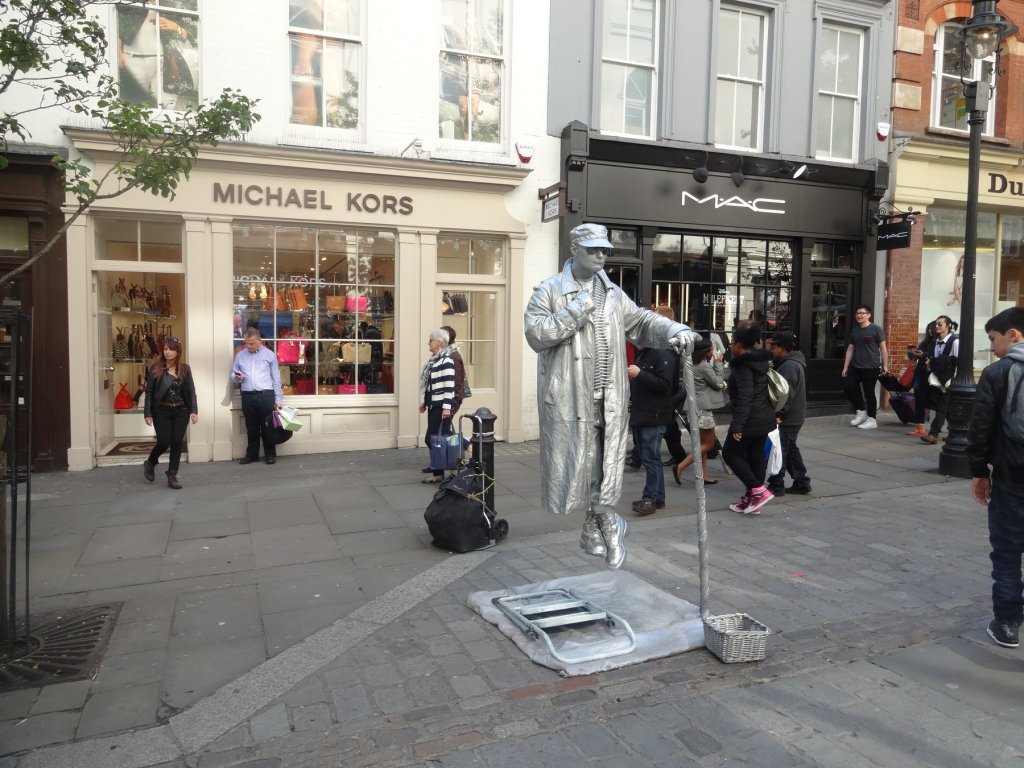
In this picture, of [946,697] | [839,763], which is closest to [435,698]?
[839,763]

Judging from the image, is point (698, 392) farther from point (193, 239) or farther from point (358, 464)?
point (193, 239)

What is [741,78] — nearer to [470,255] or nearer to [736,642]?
[470,255]

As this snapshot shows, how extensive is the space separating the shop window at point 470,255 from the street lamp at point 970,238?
6.07 meters

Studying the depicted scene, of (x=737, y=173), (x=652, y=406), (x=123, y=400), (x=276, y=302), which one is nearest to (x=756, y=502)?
(x=652, y=406)

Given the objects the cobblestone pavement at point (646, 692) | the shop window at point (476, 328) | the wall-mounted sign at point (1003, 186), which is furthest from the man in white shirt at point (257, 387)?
the wall-mounted sign at point (1003, 186)

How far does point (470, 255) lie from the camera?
11250 mm

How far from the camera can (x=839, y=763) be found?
10.7 ft

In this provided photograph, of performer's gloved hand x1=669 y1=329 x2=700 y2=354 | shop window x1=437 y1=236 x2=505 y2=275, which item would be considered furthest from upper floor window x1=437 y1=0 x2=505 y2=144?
performer's gloved hand x1=669 y1=329 x2=700 y2=354

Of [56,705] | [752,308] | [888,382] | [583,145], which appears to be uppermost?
[583,145]

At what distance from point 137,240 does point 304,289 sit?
2105 mm

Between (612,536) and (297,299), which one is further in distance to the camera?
(297,299)

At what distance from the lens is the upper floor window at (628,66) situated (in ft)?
38.5

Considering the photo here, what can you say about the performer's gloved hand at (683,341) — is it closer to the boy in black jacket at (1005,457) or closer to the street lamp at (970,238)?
the boy in black jacket at (1005,457)

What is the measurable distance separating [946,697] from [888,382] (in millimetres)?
9438
